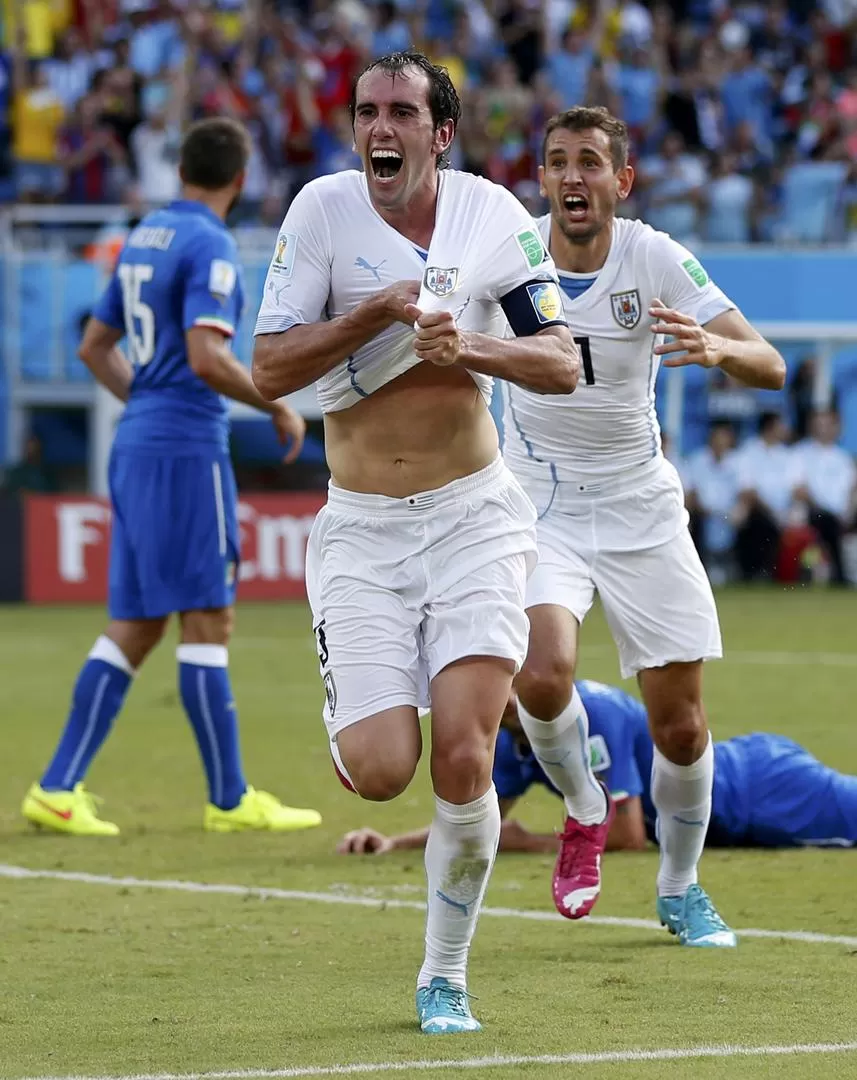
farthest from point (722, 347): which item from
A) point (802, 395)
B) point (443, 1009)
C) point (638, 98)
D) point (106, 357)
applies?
point (638, 98)

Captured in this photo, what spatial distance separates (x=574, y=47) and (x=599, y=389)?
1870 centimetres

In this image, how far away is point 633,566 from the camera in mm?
6566

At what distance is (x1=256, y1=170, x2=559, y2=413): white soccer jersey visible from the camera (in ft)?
17.0

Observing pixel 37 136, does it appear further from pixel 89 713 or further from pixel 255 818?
pixel 255 818

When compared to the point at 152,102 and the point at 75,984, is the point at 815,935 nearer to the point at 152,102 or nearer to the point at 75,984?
the point at 75,984

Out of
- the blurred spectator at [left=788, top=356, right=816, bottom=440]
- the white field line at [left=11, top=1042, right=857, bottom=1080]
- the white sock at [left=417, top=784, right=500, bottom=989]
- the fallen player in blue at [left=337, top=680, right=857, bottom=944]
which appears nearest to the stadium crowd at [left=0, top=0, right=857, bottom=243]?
the blurred spectator at [left=788, top=356, right=816, bottom=440]

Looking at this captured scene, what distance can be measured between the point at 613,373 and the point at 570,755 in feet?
4.13

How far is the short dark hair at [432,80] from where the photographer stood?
5.18 m

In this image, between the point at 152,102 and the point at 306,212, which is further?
the point at 152,102

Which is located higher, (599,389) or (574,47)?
(574,47)

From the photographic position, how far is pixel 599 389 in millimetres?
6668

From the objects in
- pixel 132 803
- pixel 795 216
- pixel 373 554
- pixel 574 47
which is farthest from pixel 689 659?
pixel 574 47

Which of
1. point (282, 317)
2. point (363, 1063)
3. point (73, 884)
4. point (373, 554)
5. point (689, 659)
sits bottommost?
point (73, 884)

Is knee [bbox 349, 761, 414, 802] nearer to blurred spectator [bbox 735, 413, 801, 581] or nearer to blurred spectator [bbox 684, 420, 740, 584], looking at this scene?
blurred spectator [bbox 735, 413, 801, 581]
